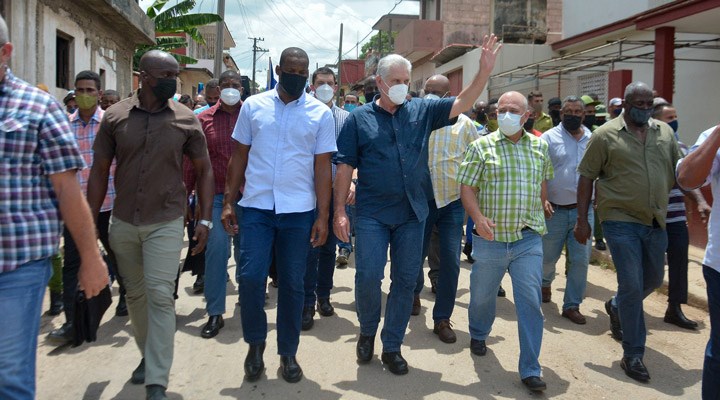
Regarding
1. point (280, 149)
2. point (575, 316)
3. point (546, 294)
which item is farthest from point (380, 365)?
point (546, 294)

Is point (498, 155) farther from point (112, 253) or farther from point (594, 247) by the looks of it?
point (594, 247)

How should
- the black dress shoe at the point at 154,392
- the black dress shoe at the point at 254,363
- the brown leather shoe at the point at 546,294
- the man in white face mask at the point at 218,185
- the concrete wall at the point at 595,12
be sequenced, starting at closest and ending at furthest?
the black dress shoe at the point at 154,392, the black dress shoe at the point at 254,363, the man in white face mask at the point at 218,185, the brown leather shoe at the point at 546,294, the concrete wall at the point at 595,12

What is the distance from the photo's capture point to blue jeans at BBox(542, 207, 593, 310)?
5.63 metres

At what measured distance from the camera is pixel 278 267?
163 inches

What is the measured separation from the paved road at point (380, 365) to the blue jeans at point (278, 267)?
1.11 ft

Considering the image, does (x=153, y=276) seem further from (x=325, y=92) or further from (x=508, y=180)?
(x=325, y=92)

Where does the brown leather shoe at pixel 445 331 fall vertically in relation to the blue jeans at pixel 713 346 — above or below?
below

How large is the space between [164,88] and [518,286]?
2.64 meters

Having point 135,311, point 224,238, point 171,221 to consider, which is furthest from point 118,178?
point 224,238

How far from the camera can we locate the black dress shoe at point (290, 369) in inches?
160

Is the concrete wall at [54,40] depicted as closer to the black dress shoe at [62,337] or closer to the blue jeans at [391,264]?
the black dress shoe at [62,337]

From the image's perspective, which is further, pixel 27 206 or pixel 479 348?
pixel 479 348

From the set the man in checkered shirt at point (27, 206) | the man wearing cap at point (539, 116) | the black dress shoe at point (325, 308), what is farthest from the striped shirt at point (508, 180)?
the man wearing cap at point (539, 116)

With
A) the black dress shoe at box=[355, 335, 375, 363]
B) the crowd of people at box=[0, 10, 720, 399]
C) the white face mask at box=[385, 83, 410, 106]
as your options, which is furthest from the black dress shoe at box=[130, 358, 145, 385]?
the white face mask at box=[385, 83, 410, 106]
